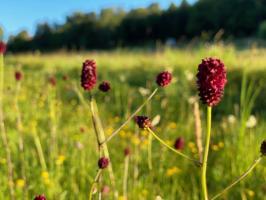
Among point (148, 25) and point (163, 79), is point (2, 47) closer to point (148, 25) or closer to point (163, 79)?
point (163, 79)

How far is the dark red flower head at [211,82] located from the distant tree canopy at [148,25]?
39.5 metres

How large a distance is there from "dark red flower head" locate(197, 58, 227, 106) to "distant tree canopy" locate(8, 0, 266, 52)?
39544 millimetres

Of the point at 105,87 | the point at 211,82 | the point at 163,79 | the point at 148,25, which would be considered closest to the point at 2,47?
the point at 105,87

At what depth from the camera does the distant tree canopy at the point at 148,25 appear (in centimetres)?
4553

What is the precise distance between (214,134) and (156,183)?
4.30ft

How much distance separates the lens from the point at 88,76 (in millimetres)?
1256

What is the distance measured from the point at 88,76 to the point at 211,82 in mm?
394

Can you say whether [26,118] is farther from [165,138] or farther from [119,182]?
[119,182]

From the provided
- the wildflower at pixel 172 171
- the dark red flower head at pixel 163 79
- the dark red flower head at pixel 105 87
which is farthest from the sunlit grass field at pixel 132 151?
the dark red flower head at pixel 163 79

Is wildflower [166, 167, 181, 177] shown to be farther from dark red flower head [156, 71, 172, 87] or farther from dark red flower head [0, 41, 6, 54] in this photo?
dark red flower head [156, 71, 172, 87]

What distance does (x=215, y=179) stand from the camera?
10.8 ft

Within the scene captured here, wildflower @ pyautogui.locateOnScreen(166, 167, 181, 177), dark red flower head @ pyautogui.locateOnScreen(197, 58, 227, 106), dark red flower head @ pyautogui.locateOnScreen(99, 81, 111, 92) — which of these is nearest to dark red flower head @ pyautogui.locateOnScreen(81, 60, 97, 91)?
dark red flower head @ pyautogui.locateOnScreen(99, 81, 111, 92)

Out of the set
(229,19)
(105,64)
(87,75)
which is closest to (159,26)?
(229,19)

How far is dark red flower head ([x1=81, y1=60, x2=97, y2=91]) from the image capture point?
1242mm
